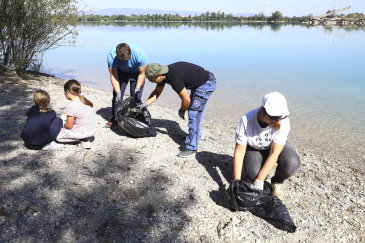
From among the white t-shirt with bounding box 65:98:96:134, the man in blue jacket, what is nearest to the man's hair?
the man in blue jacket

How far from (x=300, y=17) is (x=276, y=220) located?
92.2 meters

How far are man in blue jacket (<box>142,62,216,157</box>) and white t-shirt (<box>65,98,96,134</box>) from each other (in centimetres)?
119

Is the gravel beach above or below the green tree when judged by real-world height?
below

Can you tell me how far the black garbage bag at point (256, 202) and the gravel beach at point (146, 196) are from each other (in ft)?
0.31

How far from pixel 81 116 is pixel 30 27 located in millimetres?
6702

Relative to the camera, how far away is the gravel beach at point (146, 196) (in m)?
3.25

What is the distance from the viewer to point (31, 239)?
3020 millimetres

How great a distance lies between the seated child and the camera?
479 centimetres

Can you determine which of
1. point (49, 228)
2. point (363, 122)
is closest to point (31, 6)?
point (49, 228)

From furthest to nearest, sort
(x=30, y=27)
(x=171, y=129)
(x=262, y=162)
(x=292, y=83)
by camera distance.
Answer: (x=292, y=83) < (x=30, y=27) < (x=171, y=129) < (x=262, y=162)

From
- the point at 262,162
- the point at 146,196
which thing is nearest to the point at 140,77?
the point at 146,196

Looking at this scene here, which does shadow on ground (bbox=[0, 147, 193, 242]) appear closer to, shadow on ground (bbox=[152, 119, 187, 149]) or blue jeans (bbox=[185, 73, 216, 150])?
blue jeans (bbox=[185, 73, 216, 150])

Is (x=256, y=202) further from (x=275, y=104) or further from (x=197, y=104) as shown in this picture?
(x=197, y=104)

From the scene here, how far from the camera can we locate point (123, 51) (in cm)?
484
